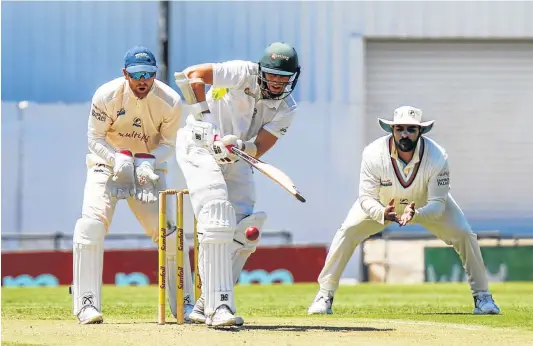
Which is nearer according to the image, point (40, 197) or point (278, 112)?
point (278, 112)

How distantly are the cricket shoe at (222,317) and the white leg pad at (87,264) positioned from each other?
102 centimetres

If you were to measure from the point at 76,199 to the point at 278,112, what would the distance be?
16531 mm

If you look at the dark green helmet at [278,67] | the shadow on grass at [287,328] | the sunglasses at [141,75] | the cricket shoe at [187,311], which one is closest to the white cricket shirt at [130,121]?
the sunglasses at [141,75]

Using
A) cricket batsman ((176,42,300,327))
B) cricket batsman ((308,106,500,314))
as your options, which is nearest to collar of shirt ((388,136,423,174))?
cricket batsman ((308,106,500,314))

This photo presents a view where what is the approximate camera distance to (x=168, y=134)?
8.63 m

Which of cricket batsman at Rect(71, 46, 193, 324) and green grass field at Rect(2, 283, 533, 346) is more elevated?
cricket batsman at Rect(71, 46, 193, 324)

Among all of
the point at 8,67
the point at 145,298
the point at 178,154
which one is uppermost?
the point at 8,67

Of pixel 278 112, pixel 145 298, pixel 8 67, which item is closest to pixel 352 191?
pixel 8 67

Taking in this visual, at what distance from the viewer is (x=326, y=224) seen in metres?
24.6

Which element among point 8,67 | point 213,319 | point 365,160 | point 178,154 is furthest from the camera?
point 8,67

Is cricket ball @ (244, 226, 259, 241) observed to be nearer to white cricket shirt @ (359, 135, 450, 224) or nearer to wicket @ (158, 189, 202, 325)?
wicket @ (158, 189, 202, 325)

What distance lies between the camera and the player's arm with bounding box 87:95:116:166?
8.41 meters

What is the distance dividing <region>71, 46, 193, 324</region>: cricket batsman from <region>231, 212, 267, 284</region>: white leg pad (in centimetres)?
45

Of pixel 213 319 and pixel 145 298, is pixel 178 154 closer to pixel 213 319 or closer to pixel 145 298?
pixel 213 319
